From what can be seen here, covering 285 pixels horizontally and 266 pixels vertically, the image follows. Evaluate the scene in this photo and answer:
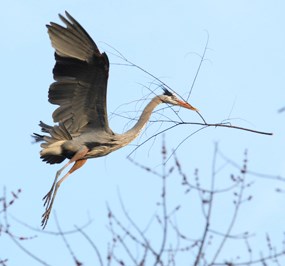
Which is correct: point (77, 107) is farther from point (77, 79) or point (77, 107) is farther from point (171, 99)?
point (171, 99)

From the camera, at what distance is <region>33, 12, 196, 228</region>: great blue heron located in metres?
9.33

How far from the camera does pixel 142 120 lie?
10.2 meters

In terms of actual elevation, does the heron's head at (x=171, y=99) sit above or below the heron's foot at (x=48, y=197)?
above

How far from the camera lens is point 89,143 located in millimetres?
9938

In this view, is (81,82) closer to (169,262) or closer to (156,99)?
(156,99)

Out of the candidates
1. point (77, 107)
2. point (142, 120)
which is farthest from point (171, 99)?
point (77, 107)

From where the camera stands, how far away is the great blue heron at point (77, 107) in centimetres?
933

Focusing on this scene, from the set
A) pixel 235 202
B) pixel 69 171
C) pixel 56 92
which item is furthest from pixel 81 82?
pixel 235 202

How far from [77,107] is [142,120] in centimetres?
87

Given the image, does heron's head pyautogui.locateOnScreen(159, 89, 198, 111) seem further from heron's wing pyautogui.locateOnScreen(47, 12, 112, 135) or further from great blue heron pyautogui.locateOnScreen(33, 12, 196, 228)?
heron's wing pyautogui.locateOnScreen(47, 12, 112, 135)

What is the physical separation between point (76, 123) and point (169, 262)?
5.16m

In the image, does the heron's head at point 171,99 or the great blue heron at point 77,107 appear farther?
the heron's head at point 171,99

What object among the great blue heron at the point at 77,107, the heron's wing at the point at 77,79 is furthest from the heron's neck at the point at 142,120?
the heron's wing at the point at 77,79

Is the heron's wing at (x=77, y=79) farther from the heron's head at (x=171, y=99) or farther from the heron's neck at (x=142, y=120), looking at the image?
the heron's head at (x=171, y=99)
